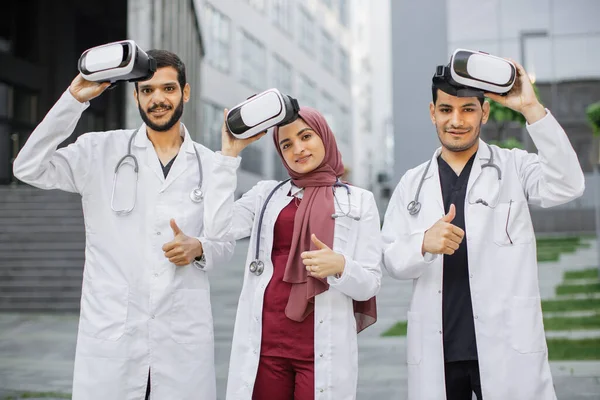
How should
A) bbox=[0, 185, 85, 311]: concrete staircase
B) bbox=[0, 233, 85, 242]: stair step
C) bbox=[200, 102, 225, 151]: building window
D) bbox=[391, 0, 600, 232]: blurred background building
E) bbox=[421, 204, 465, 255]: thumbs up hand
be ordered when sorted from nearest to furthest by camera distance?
bbox=[421, 204, 465, 255]: thumbs up hand
bbox=[0, 185, 85, 311]: concrete staircase
bbox=[0, 233, 85, 242]: stair step
bbox=[391, 0, 600, 232]: blurred background building
bbox=[200, 102, 225, 151]: building window

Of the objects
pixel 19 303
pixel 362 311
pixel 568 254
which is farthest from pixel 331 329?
pixel 568 254

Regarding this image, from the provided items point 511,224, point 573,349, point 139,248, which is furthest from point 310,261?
point 573,349

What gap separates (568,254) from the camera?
12352 mm

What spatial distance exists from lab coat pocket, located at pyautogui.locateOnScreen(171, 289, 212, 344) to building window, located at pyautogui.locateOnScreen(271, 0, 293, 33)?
1928cm

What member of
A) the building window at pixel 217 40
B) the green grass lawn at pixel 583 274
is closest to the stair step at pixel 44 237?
the building window at pixel 217 40

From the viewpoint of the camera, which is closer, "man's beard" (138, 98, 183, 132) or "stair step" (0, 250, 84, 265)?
"man's beard" (138, 98, 183, 132)

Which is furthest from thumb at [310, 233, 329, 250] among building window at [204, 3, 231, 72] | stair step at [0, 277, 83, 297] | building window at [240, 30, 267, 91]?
building window at [240, 30, 267, 91]

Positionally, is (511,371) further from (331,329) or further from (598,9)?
(598,9)

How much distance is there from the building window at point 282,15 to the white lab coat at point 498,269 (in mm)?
19190

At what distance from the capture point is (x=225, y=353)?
21.1ft

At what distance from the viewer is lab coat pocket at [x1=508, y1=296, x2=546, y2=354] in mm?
2477

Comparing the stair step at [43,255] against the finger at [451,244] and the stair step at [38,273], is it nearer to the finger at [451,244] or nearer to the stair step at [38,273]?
the stair step at [38,273]

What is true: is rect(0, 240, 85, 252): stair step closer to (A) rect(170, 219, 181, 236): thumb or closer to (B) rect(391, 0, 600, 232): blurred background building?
(B) rect(391, 0, 600, 232): blurred background building

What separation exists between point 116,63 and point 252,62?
1760 centimetres
